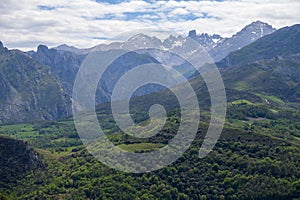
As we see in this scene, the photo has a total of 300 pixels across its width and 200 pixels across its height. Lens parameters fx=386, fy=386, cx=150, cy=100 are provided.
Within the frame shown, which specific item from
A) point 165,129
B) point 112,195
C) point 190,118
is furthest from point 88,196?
point 190,118

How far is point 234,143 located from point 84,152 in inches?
2289

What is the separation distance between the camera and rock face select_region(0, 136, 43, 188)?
129500 mm

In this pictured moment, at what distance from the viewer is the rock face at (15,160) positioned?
12950cm

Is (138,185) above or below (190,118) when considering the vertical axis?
below

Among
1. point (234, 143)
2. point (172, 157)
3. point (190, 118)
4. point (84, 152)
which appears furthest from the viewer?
point (190, 118)

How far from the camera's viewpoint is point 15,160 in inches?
5389

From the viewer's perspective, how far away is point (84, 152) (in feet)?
500

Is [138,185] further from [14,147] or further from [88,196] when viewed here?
[14,147]

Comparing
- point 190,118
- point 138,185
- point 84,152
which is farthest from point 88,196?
point 190,118

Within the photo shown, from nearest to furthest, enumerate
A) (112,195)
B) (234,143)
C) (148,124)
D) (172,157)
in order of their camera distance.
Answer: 1. (112,195)
2. (172,157)
3. (234,143)
4. (148,124)

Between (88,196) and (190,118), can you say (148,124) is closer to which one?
(190,118)

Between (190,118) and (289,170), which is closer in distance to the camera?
(289,170)

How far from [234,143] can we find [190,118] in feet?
118

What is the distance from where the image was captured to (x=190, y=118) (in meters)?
172
